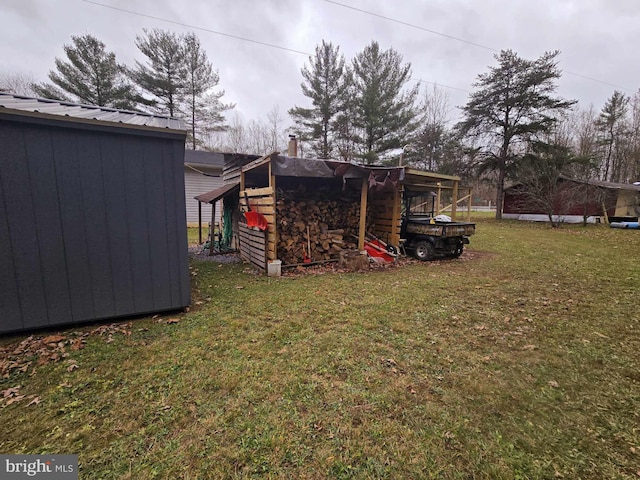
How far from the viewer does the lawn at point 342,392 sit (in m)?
1.66

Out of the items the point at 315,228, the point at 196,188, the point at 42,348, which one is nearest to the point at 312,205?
the point at 315,228

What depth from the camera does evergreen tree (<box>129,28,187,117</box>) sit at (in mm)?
15539

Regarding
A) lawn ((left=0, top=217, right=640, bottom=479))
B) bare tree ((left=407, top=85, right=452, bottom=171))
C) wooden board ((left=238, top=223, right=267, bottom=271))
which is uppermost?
bare tree ((left=407, top=85, right=452, bottom=171))

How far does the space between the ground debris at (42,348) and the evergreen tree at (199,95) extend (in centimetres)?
1678

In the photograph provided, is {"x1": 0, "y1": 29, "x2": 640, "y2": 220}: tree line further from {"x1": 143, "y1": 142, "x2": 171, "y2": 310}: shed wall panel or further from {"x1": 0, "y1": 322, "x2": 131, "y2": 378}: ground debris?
{"x1": 0, "y1": 322, "x2": 131, "y2": 378}: ground debris

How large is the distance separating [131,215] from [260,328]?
2128mm

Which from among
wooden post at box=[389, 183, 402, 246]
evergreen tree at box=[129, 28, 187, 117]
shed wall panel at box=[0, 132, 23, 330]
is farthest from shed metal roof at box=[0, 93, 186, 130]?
evergreen tree at box=[129, 28, 187, 117]

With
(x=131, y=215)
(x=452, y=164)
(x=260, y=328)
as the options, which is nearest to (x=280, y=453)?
(x=260, y=328)

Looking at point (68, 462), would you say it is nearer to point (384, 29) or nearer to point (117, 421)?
point (117, 421)

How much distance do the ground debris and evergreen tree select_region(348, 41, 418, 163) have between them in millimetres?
15445

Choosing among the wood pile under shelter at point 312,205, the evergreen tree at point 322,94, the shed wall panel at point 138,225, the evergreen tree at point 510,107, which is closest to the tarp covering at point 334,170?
the wood pile under shelter at point 312,205

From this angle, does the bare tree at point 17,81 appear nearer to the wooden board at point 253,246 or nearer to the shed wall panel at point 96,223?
the wooden board at point 253,246

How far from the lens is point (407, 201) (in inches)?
340

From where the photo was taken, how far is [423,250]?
25.7 feet
